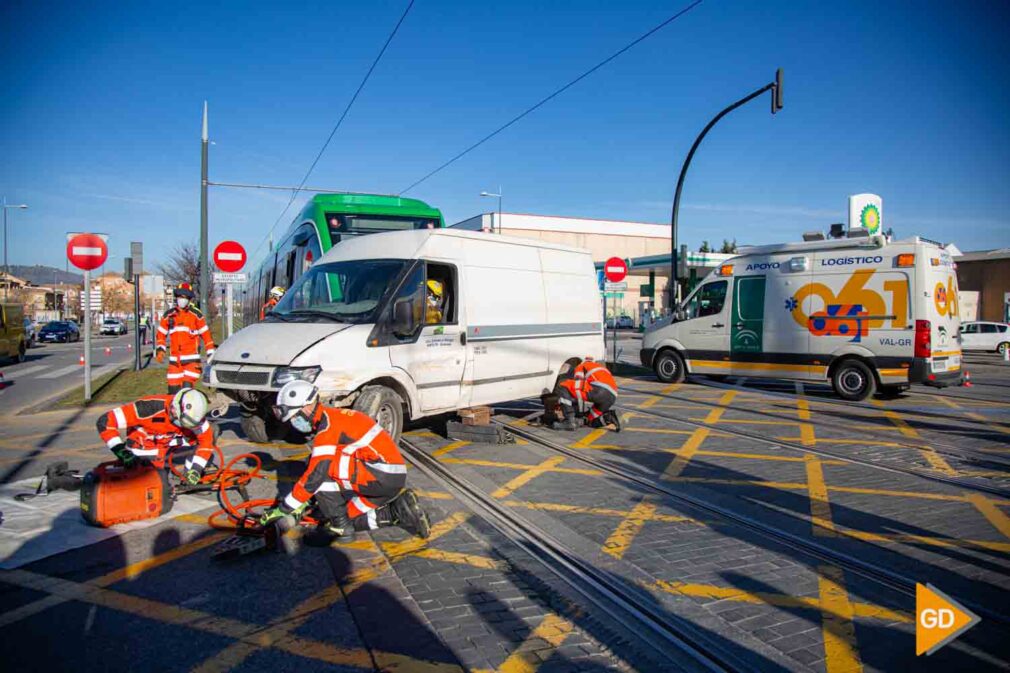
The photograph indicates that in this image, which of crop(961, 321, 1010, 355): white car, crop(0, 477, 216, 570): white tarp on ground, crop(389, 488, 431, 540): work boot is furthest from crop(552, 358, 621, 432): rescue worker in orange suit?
crop(961, 321, 1010, 355): white car

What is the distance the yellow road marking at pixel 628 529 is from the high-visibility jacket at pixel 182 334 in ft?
20.9

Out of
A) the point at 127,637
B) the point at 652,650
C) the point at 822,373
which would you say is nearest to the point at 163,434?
the point at 127,637

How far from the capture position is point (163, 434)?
19.5ft

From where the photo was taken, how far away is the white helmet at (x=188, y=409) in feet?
18.5

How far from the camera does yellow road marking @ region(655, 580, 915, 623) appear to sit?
3766 mm

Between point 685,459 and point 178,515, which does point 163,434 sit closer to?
point 178,515

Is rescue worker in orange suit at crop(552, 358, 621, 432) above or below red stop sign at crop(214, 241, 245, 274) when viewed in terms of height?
below

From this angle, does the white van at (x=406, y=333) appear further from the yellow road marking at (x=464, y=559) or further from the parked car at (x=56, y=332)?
the parked car at (x=56, y=332)

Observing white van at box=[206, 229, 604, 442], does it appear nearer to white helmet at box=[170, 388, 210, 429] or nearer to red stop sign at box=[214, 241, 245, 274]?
white helmet at box=[170, 388, 210, 429]

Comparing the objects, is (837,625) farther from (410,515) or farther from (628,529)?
(410,515)

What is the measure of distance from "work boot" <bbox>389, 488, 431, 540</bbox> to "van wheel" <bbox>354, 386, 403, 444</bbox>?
2.02 m

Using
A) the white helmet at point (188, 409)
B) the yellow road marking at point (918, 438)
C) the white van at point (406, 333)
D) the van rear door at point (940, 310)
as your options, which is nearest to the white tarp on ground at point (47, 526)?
the white helmet at point (188, 409)

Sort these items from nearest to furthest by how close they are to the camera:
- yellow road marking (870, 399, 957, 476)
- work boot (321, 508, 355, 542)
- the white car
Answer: work boot (321, 508, 355, 542) < yellow road marking (870, 399, 957, 476) < the white car

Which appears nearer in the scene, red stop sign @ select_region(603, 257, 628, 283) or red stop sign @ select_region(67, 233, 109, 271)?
red stop sign @ select_region(67, 233, 109, 271)
